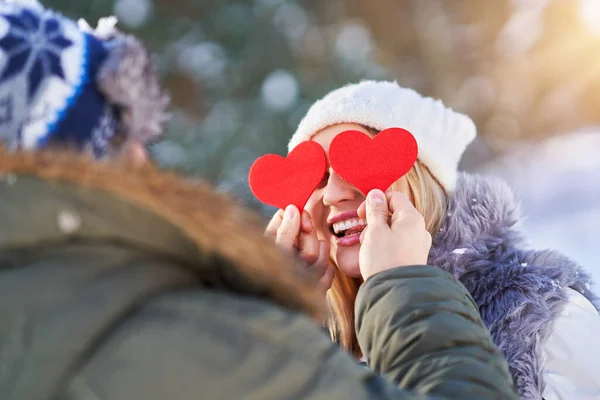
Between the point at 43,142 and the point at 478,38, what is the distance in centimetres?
423

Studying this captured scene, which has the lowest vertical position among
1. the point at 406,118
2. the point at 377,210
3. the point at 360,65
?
the point at 377,210

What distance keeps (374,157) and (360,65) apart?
326cm

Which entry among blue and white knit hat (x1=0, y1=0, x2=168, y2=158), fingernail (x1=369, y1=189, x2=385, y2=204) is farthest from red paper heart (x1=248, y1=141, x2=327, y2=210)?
blue and white knit hat (x1=0, y1=0, x2=168, y2=158)

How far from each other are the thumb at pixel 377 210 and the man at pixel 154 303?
0.35 metres

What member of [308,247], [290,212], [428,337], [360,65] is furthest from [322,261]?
[360,65]

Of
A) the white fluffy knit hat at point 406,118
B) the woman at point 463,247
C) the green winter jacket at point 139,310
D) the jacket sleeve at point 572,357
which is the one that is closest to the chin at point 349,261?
the woman at point 463,247

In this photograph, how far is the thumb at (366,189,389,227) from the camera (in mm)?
1052

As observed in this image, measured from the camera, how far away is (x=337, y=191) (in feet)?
4.81

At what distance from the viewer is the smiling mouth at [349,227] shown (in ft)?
4.82

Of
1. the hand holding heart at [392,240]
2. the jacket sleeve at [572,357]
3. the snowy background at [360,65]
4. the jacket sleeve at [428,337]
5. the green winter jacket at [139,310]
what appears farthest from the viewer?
the snowy background at [360,65]

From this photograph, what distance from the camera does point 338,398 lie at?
543mm

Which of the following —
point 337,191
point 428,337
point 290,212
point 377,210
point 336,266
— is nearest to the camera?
point 428,337

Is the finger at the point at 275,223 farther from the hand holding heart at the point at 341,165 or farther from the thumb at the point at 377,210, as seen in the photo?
the thumb at the point at 377,210

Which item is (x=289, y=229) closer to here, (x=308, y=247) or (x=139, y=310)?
(x=308, y=247)
